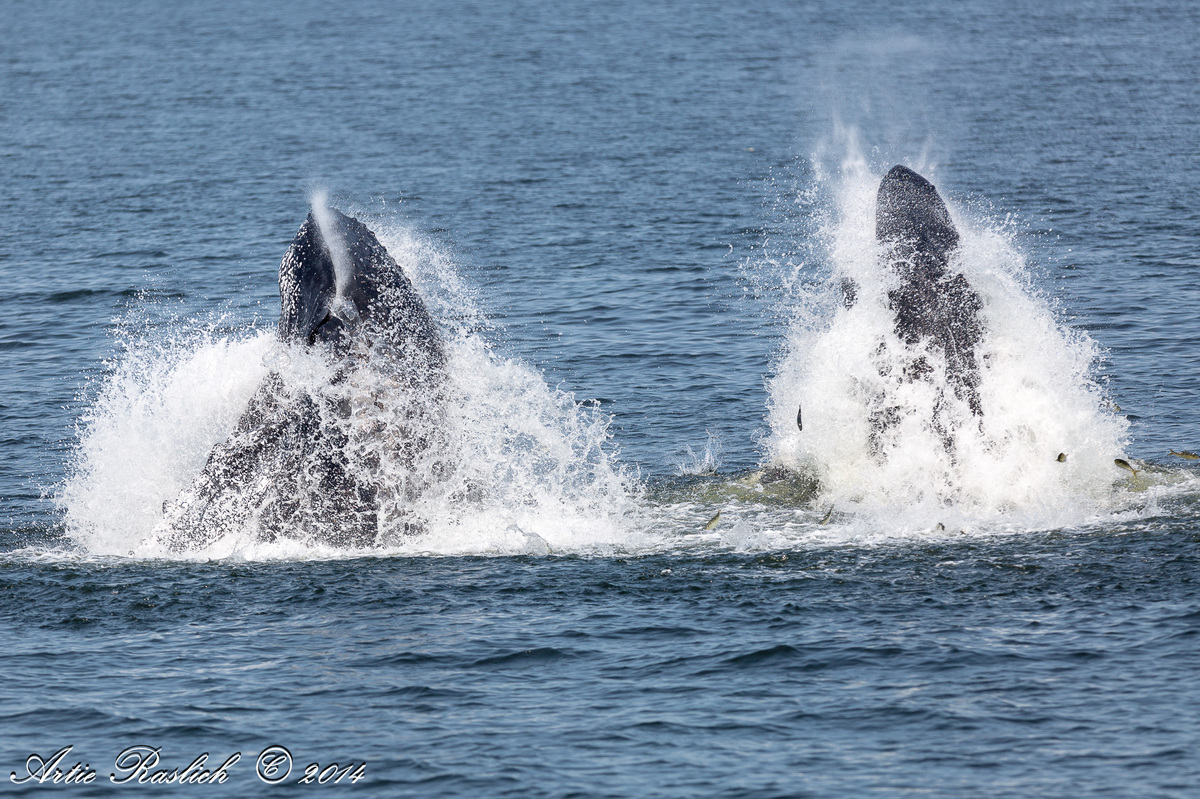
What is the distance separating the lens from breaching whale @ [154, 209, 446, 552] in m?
16.1

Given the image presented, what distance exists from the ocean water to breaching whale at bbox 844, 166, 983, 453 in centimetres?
22

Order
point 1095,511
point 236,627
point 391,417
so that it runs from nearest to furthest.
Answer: point 236,627, point 391,417, point 1095,511

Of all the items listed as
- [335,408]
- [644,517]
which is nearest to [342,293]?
[335,408]

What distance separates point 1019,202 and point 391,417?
968 inches

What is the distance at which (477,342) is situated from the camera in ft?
62.5

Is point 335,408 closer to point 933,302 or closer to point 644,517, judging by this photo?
point 644,517

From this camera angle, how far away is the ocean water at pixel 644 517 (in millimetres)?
12594

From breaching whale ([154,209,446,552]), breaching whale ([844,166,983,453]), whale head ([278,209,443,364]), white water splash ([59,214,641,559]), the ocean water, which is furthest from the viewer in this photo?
breaching whale ([844,166,983,453])

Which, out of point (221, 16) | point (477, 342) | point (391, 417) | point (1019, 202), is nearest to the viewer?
point (391, 417)

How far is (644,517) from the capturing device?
61.4 ft

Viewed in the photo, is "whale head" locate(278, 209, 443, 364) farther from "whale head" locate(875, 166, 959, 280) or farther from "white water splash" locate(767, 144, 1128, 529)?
"whale head" locate(875, 166, 959, 280)

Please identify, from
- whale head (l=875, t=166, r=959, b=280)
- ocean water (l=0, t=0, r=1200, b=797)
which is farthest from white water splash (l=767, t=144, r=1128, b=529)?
whale head (l=875, t=166, r=959, b=280)

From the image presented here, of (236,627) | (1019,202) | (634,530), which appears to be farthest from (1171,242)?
(236,627)

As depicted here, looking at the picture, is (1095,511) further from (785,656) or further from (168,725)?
(168,725)
